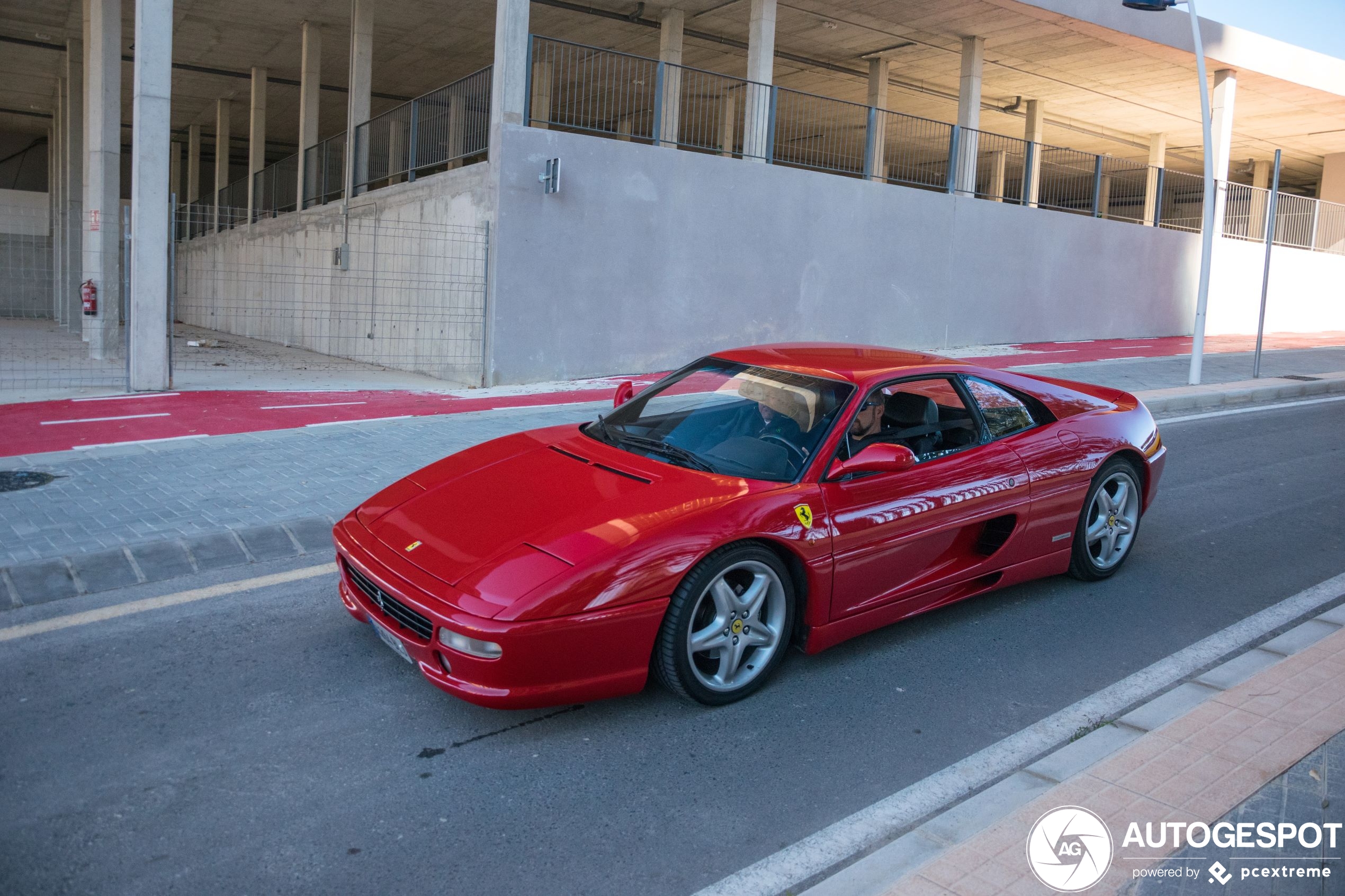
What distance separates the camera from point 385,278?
15.3 meters

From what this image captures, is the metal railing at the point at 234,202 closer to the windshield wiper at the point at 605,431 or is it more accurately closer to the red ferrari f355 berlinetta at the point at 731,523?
the windshield wiper at the point at 605,431

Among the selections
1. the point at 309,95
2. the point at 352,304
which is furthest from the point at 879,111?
the point at 309,95

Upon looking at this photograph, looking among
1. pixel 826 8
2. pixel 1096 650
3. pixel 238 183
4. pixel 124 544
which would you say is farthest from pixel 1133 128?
pixel 124 544

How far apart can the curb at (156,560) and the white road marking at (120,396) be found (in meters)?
5.89

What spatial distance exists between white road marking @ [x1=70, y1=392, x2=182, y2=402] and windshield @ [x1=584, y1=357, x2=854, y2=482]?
7.67 meters

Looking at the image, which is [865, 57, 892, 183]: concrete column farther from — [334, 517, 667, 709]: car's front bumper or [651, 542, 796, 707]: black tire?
[334, 517, 667, 709]: car's front bumper

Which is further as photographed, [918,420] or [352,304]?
[352,304]

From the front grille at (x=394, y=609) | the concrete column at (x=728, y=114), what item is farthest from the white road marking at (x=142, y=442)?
the concrete column at (x=728, y=114)

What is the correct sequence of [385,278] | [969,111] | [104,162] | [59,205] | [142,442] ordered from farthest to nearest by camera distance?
1. [59,205]
2. [969,111]
3. [104,162]
4. [385,278]
5. [142,442]

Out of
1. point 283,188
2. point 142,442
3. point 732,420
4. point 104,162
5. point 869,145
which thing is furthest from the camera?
point 283,188

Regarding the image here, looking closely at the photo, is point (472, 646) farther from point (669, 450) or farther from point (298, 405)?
point (298, 405)

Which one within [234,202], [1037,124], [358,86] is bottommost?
[234,202]

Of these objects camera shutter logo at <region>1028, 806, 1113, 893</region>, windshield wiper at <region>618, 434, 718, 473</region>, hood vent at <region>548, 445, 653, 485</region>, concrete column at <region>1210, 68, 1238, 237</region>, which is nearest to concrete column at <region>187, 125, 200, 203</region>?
concrete column at <region>1210, 68, 1238, 237</region>

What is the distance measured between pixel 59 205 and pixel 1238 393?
2844cm
